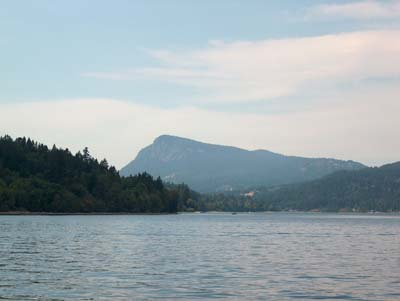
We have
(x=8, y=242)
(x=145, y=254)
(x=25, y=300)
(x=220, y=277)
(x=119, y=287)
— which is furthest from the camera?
(x=8, y=242)

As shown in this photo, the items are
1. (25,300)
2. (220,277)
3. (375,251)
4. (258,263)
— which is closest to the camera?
(25,300)

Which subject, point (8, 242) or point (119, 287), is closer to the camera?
point (119, 287)

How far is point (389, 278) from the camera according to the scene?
60156mm

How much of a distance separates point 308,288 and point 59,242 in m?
60.4

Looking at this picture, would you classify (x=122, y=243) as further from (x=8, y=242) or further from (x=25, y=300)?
(x=25, y=300)

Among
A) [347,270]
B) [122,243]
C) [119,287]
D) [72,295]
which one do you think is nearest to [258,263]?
[347,270]

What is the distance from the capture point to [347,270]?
66.6 m

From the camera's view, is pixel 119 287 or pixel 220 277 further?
pixel 220 277

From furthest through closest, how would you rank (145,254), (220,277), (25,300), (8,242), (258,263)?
(8,242), (145,254), (258,263), (220,277), (25,300)

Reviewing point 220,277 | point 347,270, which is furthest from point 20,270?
point 347,270

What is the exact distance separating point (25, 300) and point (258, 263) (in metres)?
32.2

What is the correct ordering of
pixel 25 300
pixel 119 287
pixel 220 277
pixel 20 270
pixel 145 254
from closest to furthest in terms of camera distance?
pixel 25 300, pixel 119 287, pixel 220 277, pixel 20 270, pixel 145 254

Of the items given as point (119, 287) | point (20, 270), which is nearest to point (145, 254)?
point (20, 270)

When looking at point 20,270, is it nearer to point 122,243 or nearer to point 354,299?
point 354,299
